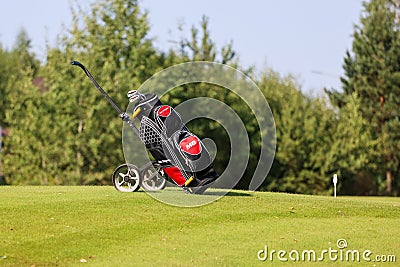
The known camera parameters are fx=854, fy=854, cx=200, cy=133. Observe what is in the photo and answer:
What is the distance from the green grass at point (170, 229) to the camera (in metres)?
16.5

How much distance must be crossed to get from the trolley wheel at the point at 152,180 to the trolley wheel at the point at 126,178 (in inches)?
8.2

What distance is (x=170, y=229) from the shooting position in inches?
733

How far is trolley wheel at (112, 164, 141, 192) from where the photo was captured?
21.8 meters

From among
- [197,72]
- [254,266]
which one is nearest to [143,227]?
[254,266]

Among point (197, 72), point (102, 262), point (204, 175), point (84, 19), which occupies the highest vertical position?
point (84, 19)

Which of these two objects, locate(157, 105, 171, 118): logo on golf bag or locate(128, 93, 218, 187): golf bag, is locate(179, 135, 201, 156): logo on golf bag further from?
locate(157, 105, 171, 118): logo on golf bag

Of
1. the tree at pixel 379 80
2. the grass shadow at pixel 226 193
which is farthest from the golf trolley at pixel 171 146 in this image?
the tree at pixel 379 80

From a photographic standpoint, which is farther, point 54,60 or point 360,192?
point 360,192

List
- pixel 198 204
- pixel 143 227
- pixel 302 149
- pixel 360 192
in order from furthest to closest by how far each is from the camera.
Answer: pixel 360 192, pixel 302 149, pixel 198 204, pixel 143 227

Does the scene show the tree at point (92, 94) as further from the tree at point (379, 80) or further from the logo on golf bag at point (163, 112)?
the logo on golf bag at point (163, 112)

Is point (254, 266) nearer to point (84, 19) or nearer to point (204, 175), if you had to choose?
point (204, 175)

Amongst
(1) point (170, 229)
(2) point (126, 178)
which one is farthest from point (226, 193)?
(1) point (170, 229)

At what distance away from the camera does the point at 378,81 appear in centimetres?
7444

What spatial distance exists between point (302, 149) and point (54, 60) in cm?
1936
